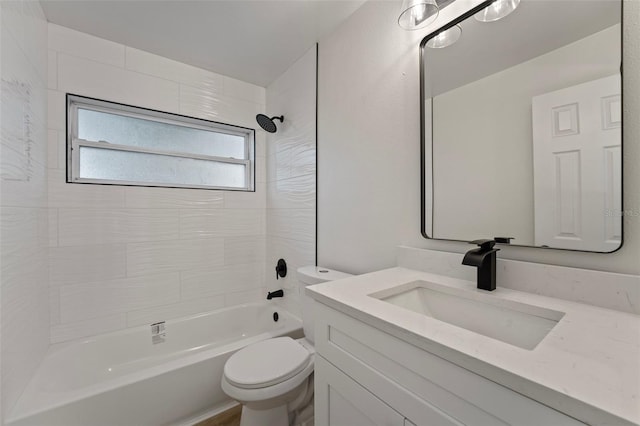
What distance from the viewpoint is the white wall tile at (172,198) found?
1.92m

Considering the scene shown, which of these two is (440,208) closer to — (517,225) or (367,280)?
(517,225)

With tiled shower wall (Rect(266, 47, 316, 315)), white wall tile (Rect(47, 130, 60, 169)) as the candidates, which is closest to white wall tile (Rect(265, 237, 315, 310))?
tiled shower wall (Rect(266, 47, 316, 315))

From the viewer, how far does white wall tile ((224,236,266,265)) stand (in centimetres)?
230

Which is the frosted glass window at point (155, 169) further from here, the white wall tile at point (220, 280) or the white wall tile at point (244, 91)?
the white wall tile at point (220, 280)

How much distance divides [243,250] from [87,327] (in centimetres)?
113

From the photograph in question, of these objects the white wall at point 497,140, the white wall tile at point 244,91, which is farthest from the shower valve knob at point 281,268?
the white wall tile at point 244,91

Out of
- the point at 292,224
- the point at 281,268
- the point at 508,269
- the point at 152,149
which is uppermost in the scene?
the point at 152,149

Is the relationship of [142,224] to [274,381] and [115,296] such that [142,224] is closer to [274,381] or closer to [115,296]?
[115,296]

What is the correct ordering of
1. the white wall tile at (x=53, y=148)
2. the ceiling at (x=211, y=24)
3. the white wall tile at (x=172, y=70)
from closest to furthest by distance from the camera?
the ceiling at (x=211, y=24), the white wall tile at (x=53, y=148), the white wall tile at (x=172, y=70)

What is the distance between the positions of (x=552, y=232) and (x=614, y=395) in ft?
1.98

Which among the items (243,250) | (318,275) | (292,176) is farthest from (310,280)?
(243,250)

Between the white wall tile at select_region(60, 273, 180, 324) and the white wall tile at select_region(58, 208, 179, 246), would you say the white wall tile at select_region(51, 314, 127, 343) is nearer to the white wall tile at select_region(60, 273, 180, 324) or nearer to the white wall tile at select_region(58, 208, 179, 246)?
the white wall tile at select_region(60, 273, 180, 324)

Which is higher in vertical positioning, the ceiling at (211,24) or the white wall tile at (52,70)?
the ceiling at (211,24)

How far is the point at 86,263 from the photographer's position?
A: 1.75 metres
